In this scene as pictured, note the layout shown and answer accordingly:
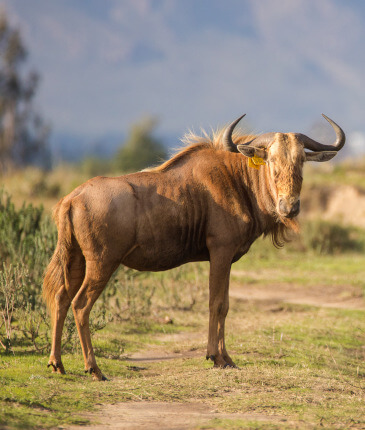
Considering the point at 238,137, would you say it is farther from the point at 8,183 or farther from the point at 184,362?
the point at 8,183

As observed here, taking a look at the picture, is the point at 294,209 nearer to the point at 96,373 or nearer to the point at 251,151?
the point at 251,151

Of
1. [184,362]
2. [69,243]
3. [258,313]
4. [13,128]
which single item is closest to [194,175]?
[69,243]

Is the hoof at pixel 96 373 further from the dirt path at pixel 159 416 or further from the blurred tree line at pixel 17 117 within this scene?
the blurred tree line at pixel 17 117

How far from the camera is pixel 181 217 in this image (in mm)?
7410

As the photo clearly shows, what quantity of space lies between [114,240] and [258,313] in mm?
5432

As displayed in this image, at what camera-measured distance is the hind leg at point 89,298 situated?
7023mm

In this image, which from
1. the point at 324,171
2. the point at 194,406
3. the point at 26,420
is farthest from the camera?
A: the point at 324,171

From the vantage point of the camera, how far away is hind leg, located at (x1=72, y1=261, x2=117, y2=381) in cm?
702

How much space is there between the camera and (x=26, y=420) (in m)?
5.36

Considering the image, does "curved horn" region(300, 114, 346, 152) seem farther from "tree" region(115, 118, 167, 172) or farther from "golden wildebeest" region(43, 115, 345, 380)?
"tree" region(115, 118, 167, 172)

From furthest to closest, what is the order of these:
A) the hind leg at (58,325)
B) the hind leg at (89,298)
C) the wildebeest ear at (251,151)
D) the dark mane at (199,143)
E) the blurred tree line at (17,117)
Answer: the blurred tree line at (17,117)
the dark mane at (199,143)
the wildebeest ear at (251,151)
the hind leg at (58,325)
the hind leg at (89,298)

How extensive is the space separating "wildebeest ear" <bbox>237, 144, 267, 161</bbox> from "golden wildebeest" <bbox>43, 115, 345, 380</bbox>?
11 mm

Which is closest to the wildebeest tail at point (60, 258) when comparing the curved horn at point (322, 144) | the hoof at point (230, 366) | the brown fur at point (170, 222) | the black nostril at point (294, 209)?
the brown fur at point (170, 222)

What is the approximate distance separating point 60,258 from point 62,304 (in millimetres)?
484
